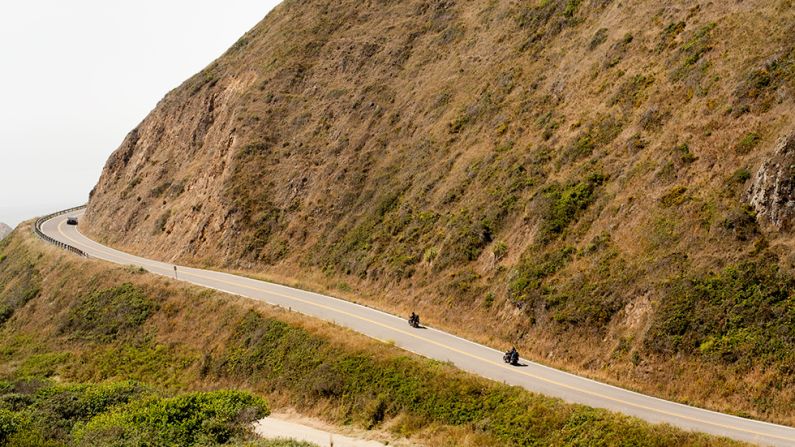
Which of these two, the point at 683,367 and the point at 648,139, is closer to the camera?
the point at 683,367

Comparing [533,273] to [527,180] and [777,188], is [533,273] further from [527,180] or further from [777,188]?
[777,188]

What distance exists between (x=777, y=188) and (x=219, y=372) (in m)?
30.8

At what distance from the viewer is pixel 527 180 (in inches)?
1549

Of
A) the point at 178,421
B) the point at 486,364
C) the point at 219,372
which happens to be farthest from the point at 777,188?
the point at 219,372

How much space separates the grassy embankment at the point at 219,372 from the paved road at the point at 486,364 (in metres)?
1.54

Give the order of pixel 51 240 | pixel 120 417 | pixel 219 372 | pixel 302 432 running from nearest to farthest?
1. pixel 120 417
2. pixel 302 432
3. pixel 219 372
4. pixel 51 240

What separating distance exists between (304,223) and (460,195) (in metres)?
16.2

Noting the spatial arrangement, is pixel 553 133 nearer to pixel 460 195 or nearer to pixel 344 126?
pixel 460 195

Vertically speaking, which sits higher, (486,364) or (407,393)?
(486,364)

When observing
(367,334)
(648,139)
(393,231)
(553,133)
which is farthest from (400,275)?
(648,139)

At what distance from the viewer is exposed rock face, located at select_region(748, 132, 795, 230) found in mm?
25984

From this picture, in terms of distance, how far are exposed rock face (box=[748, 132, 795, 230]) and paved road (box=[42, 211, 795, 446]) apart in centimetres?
963

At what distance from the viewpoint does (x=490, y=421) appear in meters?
23.7

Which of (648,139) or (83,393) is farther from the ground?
(648,139)
